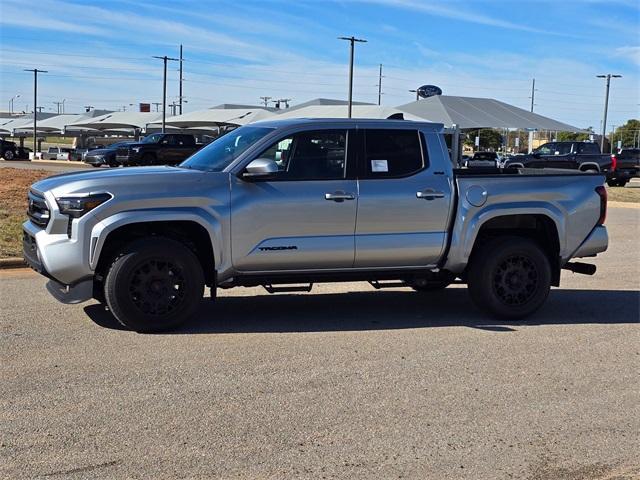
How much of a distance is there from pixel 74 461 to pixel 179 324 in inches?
103

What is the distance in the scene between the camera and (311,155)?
6.92 metres

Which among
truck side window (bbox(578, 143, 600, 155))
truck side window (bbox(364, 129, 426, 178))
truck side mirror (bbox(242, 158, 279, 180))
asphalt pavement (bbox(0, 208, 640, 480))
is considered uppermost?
truck side window (bbox(578, 143, 600, 155))

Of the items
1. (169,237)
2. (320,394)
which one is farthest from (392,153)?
(320,394)

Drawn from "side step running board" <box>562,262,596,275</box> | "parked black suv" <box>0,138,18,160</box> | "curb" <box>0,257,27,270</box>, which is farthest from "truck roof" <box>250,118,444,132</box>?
"parked black suv" <box>0,138,18,160</box>

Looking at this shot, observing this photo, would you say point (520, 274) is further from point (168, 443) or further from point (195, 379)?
point (168, 443)

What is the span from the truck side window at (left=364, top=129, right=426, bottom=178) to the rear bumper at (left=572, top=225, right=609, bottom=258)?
1.87 metres

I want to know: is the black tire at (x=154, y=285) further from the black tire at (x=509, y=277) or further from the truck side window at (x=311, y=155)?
the black tire at (x=509, y=277)

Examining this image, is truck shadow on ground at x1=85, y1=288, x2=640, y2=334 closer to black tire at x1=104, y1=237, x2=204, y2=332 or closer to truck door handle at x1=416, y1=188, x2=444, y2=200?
black tire at x1=104, y1=237, x2=204, y2=332

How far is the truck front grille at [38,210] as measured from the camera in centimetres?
646

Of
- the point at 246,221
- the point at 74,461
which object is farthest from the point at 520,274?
the point at 74,461

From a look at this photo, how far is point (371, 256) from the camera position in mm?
6988

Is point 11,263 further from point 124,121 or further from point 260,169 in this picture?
point 124,121

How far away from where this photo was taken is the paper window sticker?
7037mm

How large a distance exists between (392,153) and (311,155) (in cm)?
80
